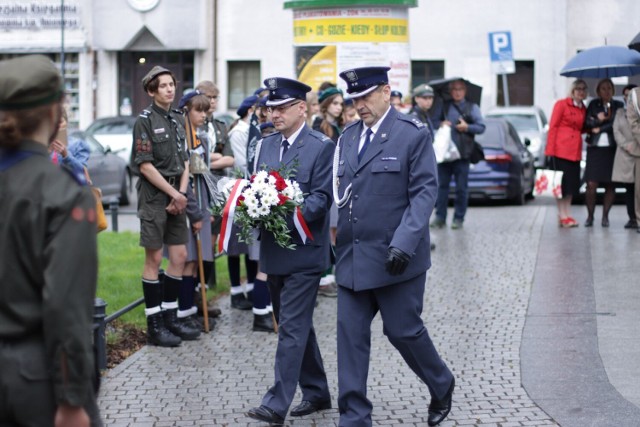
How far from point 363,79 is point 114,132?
78.7 ft

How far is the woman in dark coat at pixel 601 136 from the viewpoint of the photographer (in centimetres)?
1572

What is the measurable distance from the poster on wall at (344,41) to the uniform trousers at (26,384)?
11.7m

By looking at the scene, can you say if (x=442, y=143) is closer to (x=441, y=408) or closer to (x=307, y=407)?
(x=307, y=407)

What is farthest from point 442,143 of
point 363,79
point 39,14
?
point 39,14

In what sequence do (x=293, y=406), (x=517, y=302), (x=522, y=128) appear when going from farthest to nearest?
1. (x=522, y=128)
2. (x=517, y=302)
3. (x=293, y=406)

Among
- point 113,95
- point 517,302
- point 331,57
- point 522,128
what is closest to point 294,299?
point 517,302

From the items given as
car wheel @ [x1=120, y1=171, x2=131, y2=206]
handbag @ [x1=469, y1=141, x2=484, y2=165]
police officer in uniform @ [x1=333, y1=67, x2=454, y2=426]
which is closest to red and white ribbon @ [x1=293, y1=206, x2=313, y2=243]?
police officer in uniform @ [x1=333, y1=67, x2=454, y2=426]

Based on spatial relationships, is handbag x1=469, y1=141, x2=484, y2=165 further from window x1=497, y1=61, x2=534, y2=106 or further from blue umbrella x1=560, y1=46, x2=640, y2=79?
window x1=497, y1=61, x2=534, y2=106

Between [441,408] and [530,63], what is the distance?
34.2m

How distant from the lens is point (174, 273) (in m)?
9.08

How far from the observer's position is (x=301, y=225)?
269 inches

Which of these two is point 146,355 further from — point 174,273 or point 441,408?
point 441,408

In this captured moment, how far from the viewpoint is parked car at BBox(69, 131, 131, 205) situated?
69.9 ft

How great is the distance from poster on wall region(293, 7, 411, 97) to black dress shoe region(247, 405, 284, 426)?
8.76 metres
